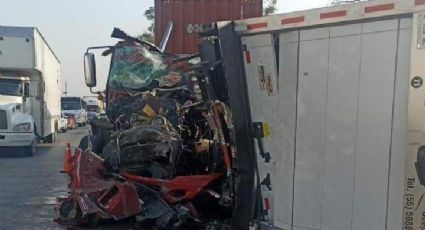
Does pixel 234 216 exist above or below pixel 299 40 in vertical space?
below

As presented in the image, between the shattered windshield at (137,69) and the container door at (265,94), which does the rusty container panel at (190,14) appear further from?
the container door at (265,94)

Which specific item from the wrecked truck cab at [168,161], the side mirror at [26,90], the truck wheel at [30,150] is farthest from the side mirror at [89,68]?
the side mirror at [26,90]

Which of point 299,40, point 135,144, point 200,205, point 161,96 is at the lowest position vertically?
point 200,205

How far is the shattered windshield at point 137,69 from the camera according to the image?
25.8 feet

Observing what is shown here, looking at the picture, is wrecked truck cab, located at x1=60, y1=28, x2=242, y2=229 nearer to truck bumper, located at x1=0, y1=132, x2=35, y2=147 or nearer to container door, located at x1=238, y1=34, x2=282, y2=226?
container door, located at x1=238, y1=34, x2=282, y2=226

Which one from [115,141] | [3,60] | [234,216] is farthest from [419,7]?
[3,60]

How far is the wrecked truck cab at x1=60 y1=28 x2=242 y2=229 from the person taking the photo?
5.68 meters

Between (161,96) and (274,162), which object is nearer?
(274,162)

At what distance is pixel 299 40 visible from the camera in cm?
404

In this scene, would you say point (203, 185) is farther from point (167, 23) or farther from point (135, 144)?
point (167, 23)

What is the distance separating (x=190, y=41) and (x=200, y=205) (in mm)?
5147

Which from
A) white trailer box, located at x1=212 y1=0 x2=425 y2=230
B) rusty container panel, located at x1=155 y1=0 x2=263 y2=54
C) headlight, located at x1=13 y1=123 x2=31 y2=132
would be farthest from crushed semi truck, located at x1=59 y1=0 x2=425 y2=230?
headlight, located at x1=13 y1=123 x2=31 y2=132

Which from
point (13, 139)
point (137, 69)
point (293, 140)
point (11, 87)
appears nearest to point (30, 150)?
point (13, 139)

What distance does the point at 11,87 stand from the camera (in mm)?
18562
